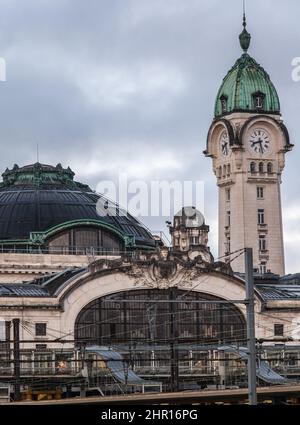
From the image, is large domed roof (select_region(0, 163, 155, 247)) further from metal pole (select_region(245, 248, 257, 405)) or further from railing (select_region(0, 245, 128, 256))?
metal pole (select_region(245, 248, 257, 405))

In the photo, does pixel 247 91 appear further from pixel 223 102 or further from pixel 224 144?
pixel 224 144

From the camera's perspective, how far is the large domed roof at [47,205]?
357 feet

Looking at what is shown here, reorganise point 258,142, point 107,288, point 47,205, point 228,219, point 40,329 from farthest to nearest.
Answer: point 228,219
point 258,142
point 47,205
point 107,288
point 40,329

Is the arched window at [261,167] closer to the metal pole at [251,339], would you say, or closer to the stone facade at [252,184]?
the stone facade at [252,184]

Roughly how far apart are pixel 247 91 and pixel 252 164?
7.32 meters

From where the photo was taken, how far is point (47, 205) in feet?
366

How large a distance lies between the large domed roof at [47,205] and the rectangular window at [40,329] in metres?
17.1

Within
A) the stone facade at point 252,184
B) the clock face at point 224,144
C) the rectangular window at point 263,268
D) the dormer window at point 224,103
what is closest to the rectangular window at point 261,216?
the stone facade at point 252,184

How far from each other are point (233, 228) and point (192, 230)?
26.0 feet

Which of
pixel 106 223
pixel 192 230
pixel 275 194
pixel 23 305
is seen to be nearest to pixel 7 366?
pixel 23 305

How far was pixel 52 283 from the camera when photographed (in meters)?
94.9

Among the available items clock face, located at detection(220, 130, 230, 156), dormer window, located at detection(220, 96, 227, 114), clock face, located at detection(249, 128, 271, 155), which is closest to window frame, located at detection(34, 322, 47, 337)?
clock face, located at detection(220, 130, 230, 156)

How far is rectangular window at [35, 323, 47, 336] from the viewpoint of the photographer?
91000 mm

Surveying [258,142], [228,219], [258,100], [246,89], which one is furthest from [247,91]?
[228,219]
